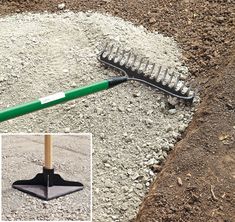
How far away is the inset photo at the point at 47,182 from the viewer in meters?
3.30

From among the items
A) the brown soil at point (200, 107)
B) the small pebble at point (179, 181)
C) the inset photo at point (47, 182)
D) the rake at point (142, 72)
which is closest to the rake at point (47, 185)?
the inset photo at point (47, 182)

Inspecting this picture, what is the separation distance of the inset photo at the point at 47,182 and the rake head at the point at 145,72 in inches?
34.9

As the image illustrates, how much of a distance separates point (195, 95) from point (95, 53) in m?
0.82

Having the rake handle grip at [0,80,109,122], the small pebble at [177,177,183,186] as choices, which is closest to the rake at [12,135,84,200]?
the rake handle grip at [0,80,109,122]

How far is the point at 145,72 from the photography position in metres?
4.35

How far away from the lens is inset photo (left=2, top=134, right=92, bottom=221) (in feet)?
10.8

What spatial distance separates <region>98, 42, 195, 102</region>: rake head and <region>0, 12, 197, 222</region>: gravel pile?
6 cm

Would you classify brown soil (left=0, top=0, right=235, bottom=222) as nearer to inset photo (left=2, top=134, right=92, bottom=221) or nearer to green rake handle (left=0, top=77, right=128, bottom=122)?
inset photo (left=2, top=134, right=92, bottom=221)

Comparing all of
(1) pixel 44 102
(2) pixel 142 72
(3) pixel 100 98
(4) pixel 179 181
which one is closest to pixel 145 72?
(2) pixel 142 72

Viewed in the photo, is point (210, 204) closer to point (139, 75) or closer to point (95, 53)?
point (139, 75)

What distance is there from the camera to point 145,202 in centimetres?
360

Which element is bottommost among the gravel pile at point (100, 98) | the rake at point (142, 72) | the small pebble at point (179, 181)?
the gravel pile at point (100, 98)

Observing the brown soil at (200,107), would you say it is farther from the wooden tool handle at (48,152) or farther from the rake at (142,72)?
the wooden tool handle at (48,152)

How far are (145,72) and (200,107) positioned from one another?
48 centimetres
